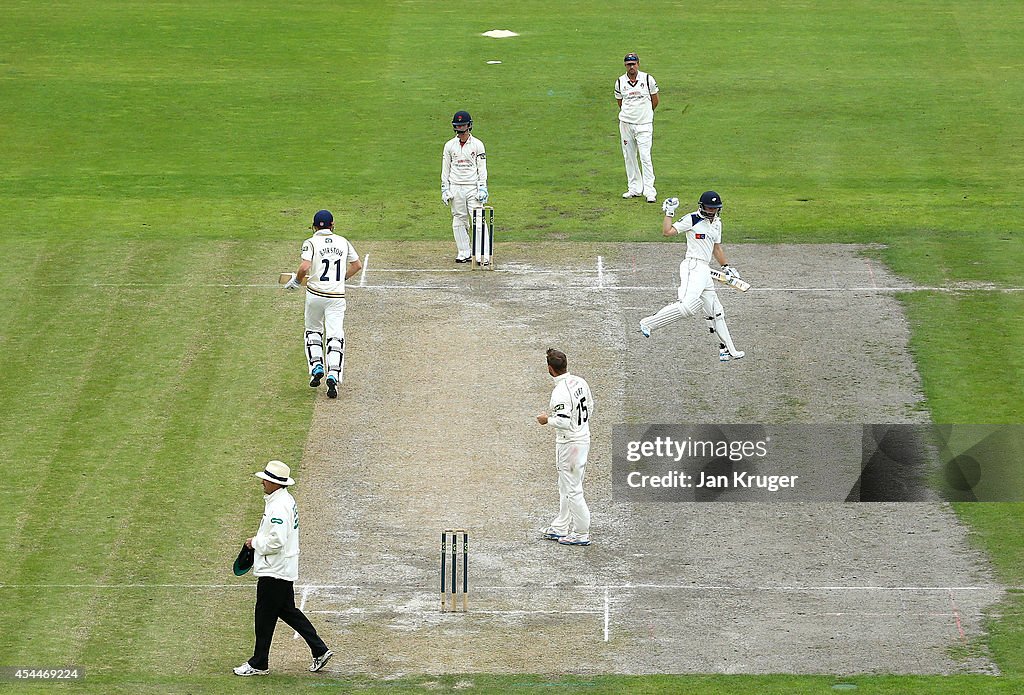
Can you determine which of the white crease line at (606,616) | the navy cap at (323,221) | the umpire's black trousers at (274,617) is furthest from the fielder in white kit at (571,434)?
the navy cap at (323,221)

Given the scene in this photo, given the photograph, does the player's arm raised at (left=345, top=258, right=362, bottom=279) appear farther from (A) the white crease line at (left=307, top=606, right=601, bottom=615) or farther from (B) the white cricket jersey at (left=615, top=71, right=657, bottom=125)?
(B) the white cricket jersey at (left=615, top=71, right=657, bottom=125)

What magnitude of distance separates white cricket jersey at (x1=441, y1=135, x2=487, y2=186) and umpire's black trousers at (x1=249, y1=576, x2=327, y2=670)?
447 inches

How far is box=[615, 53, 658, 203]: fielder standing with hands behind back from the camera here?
1078 inches

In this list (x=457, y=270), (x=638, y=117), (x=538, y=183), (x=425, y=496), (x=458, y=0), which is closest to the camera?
(x=425, y=496)

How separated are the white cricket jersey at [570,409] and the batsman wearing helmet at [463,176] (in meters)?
8.46

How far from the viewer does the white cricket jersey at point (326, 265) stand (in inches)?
803

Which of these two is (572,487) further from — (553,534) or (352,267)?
(352,267)

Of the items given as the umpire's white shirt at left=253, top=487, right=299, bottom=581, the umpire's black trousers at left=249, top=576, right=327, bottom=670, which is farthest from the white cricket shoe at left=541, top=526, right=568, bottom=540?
the umpire's white shirt at left=253, top=487, right=299, bottom=581

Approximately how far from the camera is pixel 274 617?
14.6 metres

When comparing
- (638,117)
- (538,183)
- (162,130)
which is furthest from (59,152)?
(638,117)

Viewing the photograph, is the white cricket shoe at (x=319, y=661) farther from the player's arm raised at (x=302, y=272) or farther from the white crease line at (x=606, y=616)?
the player's arm raised at (x=302, y=272)

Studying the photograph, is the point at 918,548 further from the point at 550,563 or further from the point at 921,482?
the point at 550,563

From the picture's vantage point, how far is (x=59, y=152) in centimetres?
3119

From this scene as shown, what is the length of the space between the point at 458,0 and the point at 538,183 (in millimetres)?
14044
